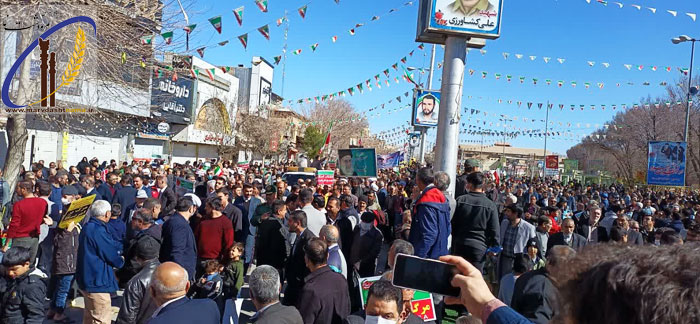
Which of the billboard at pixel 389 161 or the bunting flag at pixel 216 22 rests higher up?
the bunting flag at pixel 216 22

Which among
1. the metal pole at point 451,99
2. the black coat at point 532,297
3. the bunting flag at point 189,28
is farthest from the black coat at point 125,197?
the black coat at point 532,297

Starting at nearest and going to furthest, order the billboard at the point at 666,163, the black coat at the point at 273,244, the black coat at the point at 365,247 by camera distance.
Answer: the black coat at the point at 273,244
the black coat at the point at 365,247
the billboard at the point at 666,163

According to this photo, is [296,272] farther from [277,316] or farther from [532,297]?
[532,297]

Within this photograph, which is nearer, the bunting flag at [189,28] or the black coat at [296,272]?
the black coat at [296,272]

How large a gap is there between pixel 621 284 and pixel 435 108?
48.9ft

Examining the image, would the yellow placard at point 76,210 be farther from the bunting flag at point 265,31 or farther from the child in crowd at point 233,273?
the bunting flag at point 265,31

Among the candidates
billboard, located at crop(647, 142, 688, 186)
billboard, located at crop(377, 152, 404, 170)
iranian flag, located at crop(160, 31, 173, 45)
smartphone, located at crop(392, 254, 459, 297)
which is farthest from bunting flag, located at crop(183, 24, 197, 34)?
billboard, located at crop(377, 152, 404, 170)

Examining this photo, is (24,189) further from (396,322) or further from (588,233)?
(588,233)

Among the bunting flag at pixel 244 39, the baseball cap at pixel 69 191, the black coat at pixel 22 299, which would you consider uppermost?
the bunting flag at pixel 244 39

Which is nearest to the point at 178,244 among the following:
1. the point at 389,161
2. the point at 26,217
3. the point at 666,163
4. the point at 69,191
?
the point at 26,217

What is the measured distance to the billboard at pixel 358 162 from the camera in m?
12.2

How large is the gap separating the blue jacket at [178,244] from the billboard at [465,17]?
4.55 m

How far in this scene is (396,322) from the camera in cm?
338

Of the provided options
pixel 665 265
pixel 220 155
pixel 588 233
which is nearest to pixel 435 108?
pixel 588 233
